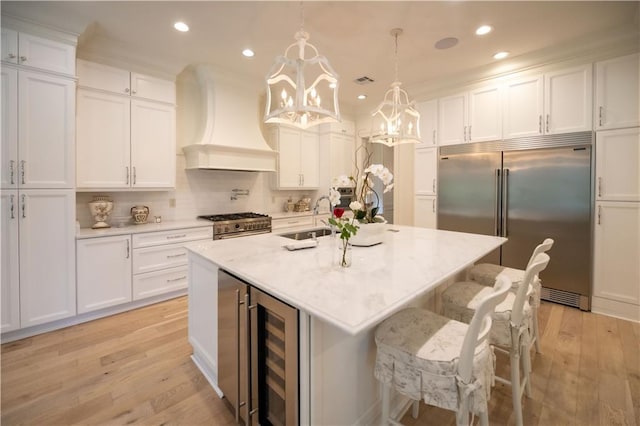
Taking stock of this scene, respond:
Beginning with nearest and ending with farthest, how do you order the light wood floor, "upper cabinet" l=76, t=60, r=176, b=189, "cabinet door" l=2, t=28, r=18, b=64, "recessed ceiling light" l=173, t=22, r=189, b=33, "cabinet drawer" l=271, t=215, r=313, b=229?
1. the light wood floor
2. "cabinet door" l=2, t=28, r=18, b=64
3. "recessed ceiling light" l=173, t=22, r=189, b=33
4. "upper cabinet" l=76, t=60, r=176, b=189
5. "cabinet drawer" l=271, t=215, r=313, b=229

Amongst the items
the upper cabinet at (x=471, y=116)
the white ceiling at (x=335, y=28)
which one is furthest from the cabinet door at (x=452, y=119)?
the white ceiling at (x=335, y=28)

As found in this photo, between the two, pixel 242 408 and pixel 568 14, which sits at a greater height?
pixel 568 14

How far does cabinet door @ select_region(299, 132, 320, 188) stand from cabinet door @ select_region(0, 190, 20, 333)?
342cm

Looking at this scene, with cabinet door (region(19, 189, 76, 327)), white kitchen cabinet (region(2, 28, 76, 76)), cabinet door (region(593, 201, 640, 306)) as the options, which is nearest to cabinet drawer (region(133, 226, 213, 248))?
cabinet door (region(19, 189, 76, 327))

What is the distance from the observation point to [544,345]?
2416mm

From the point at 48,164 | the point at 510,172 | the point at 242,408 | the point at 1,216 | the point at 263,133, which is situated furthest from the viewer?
the point at 263,133

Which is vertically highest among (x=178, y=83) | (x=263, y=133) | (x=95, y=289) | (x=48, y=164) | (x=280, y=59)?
(x=178, y=83)

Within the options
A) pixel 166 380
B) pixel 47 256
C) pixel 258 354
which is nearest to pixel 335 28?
pixel 258 354

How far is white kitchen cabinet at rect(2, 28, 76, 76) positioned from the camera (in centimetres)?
236

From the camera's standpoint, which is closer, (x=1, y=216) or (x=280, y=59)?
(x=280, y=59)

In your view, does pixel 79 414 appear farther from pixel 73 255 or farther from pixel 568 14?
pixel 568 14

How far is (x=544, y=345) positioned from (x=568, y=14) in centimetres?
285

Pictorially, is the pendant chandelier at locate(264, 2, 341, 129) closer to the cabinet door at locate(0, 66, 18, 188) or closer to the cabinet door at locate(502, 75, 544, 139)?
the cabinet door at locate(0, 66, 18, 188)

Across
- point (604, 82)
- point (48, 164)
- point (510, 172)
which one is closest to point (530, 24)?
point (604, 82)
